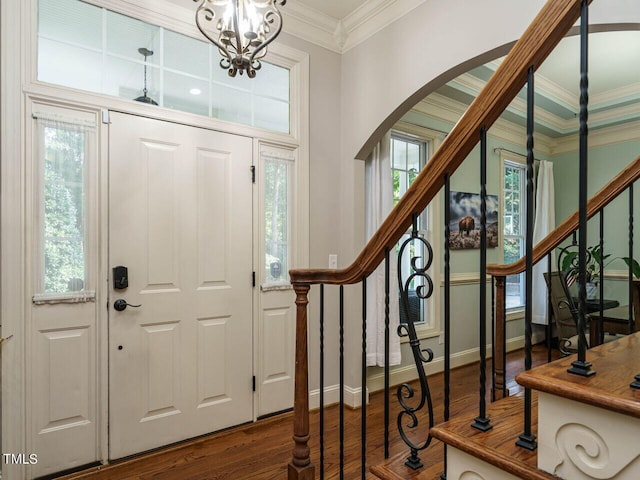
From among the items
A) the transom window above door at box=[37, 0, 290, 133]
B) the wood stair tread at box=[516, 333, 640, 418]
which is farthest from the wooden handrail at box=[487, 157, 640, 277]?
the transom window above door at box=[37, 0, 290, 133]

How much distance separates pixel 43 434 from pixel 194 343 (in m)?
0.91

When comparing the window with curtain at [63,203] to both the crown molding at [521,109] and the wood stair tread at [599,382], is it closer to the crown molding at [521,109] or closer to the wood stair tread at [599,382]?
the wood stair tread at [599,382]

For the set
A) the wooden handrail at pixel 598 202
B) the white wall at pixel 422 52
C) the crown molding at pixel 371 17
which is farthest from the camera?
the crown molding at pixel 371 17

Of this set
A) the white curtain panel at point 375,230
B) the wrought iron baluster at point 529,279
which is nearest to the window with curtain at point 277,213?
the white curtain panel at point 375,230

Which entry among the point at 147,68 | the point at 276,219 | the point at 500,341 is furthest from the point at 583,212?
the point at 147,68

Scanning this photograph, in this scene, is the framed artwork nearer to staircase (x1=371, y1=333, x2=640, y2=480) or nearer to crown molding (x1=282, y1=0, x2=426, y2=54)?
crown molding (x1=282, y1=0, x2=426, y2=54)

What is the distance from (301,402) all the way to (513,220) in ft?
15.0

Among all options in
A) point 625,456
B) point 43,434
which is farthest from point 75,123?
point 625,456

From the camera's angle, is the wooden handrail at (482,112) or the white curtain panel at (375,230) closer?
the wooden handrail at (482,112)

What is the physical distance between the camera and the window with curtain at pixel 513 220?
506cm

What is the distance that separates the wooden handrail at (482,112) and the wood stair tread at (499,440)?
546mm

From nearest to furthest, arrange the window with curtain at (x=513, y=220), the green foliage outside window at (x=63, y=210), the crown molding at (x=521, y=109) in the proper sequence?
the green foliage outside window at (x=63, y=210), the crown molding at (x=521, y=109), the window with curtain at (x=513, y=220)

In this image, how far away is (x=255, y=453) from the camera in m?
2.43

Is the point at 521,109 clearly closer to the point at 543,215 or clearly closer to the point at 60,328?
the point at 543,215
